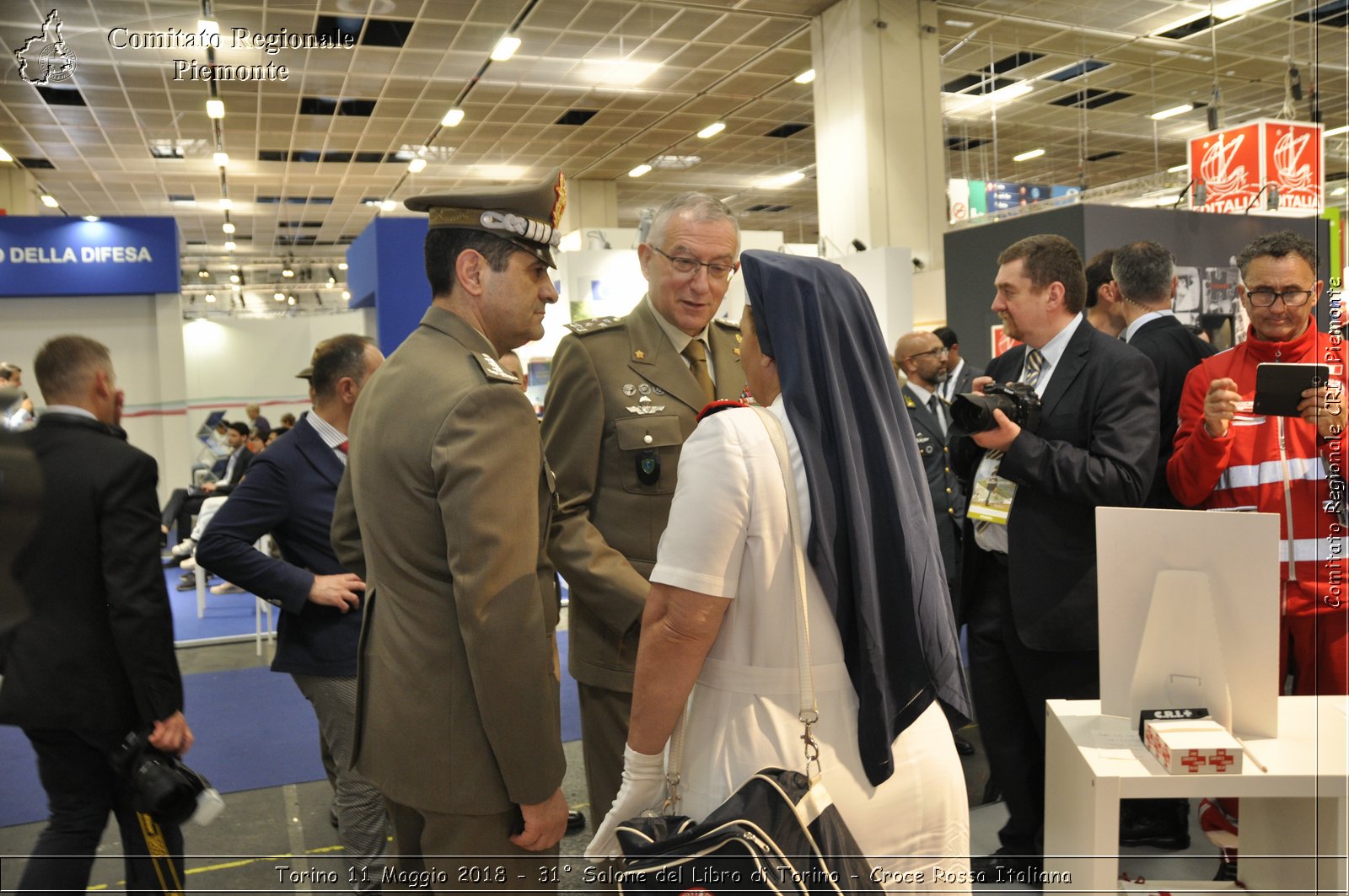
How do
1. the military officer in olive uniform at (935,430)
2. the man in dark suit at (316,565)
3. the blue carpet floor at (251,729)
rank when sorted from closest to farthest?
the man in dark suit at (316,565) < the blue carpet floor at (251,729) < the military officer in olive uniform at (935,430)

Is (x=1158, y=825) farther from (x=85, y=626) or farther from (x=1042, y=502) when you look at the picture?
(x=85, y=626)

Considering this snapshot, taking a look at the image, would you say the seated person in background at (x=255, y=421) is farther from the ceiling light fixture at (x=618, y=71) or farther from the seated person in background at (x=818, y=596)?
the ceiling light fixture at (x=618, y=71)

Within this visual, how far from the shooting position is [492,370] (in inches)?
58.2

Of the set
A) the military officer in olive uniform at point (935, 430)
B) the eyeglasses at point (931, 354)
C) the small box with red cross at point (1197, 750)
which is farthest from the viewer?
the eyeglasses at point (931, 354)

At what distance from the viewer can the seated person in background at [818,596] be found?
128 centimetres

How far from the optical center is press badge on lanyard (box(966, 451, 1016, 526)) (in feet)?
8.29

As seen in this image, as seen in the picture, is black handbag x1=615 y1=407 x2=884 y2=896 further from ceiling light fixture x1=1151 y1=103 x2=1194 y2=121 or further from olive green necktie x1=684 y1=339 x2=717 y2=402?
ceiling light fixture x1=1151 y1=103 x2=1194 y2=121

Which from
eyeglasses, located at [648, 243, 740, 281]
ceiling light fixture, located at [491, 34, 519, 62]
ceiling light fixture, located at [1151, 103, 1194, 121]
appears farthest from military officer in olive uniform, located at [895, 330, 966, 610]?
ceiling light fixture, located at [1151, 103, 1194, 121]

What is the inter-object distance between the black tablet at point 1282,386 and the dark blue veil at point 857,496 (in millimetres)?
969

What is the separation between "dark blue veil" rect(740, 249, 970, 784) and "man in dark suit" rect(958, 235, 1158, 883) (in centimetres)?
114

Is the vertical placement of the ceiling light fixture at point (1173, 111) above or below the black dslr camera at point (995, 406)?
above

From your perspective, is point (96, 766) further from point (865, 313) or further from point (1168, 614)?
point (1168, 614)

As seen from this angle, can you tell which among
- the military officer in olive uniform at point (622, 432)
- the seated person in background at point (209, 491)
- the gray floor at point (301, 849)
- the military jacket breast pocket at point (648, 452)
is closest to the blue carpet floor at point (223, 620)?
the gray floor at point (301, 849)

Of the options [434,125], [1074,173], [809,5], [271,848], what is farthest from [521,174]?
[271,848]
